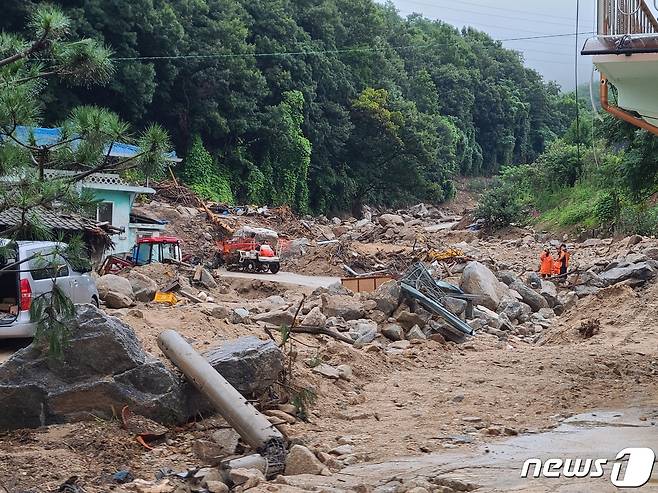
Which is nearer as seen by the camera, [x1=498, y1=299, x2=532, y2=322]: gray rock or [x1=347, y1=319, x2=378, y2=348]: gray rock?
[x1=347, y1=319, x2=378, y2=348]: gray rock

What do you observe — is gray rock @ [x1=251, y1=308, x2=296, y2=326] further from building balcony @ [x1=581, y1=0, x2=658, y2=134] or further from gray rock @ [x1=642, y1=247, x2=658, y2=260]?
gray rock @ [x1=642, y1=247, x2=658, y2=260]

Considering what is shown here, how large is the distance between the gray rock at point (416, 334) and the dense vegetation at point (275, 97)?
68.0 ft

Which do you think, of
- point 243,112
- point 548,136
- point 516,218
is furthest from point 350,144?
point 548,136

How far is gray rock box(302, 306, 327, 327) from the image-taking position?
A: 13.5 m

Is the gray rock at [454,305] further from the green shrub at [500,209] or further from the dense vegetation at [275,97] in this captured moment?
the green shrub at [500,209]

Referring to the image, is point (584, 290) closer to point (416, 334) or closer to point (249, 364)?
point (416, 334)

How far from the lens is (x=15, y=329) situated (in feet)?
34.3

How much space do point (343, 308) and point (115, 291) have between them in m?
4.77

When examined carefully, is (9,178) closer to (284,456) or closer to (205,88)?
(284,456)

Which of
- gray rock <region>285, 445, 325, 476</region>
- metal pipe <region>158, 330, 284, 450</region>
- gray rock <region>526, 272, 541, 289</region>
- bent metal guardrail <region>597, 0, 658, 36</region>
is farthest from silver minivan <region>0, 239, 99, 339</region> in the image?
gray rock <region>526, 272, 541, 289</region>

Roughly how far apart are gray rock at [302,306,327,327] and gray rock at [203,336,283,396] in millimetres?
4353

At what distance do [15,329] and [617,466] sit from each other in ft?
24.7

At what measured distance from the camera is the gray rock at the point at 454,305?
15241mm

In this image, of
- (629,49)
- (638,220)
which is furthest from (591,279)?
(629,49)
